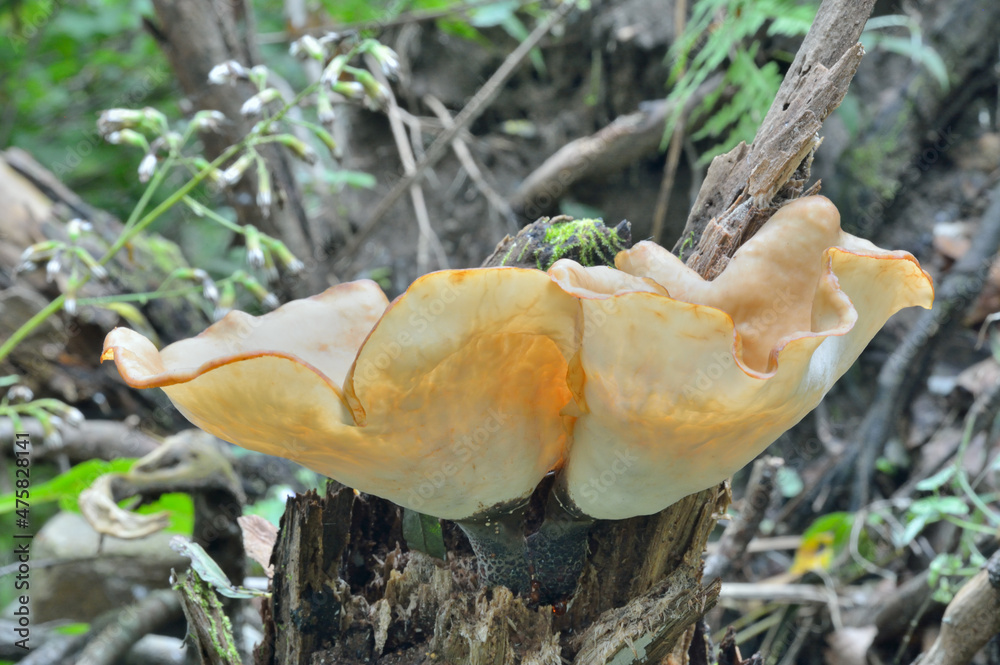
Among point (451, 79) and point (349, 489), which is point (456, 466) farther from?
point (451, 79)

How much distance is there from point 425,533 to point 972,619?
1087 mm

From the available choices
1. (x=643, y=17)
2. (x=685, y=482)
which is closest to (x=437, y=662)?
(x=685, y=482)

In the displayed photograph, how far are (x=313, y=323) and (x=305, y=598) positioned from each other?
1.59ft

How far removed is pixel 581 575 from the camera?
3.74ft

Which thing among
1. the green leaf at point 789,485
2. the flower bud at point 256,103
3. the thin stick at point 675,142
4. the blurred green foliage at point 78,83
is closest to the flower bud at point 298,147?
the flower bud at point 256,103

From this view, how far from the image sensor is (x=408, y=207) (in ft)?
13.0

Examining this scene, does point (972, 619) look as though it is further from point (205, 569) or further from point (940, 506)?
point (205, 569)

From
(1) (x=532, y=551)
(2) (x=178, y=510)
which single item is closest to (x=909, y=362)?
(1) (x=532, y=551)

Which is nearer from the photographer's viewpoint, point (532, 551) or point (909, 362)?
point (532, 551)

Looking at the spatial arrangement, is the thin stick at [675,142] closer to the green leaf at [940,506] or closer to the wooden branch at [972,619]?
the green leaf at [940,506]

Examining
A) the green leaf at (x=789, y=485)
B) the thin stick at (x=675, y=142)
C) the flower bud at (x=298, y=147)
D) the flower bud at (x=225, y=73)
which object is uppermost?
the flower bud at (x=225, y=73)

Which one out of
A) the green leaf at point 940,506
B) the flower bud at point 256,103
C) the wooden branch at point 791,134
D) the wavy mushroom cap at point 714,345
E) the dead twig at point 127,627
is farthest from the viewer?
the green leaf at point 940,506

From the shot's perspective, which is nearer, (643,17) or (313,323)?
(313,323)

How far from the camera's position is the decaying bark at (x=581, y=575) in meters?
0.99
